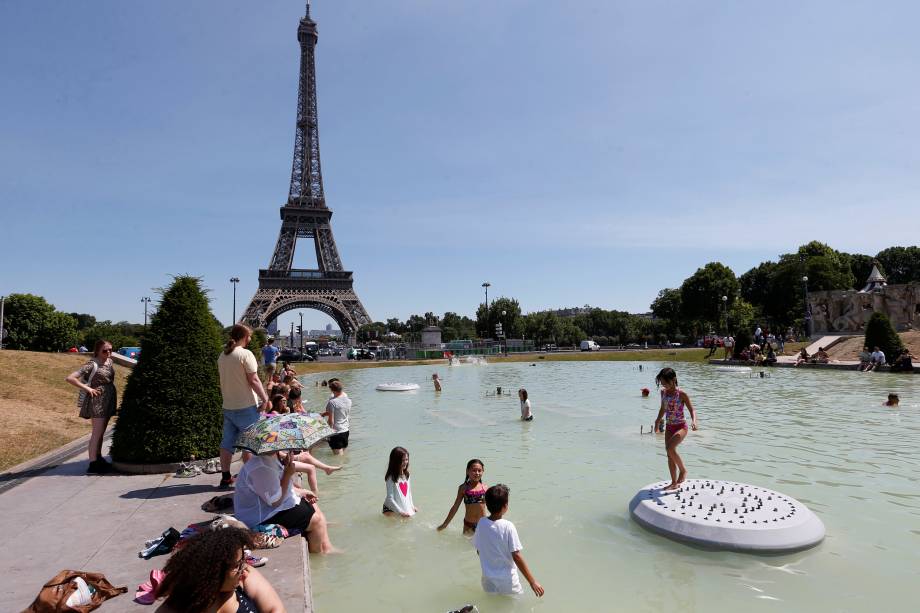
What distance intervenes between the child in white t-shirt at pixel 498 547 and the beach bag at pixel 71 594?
2973 mm

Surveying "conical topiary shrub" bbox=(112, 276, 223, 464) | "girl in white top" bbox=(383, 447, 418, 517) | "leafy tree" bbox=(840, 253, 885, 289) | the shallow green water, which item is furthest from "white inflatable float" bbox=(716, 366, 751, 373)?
"leafy tree" bbox=(840, 253, 885, 289)

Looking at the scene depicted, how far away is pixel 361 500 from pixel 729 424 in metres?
11.5

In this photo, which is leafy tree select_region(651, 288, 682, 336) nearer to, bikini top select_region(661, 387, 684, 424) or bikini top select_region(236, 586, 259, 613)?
bikini top select_region(661, 387, 684, 424)

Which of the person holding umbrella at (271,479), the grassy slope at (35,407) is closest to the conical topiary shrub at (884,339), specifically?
the person holding umbrella at (271,479)

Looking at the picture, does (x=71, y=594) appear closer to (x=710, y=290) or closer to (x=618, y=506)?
(x=618, y=506)

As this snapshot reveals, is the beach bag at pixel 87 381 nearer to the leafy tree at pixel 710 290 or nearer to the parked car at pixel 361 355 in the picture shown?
the parked car at pixel 361 355

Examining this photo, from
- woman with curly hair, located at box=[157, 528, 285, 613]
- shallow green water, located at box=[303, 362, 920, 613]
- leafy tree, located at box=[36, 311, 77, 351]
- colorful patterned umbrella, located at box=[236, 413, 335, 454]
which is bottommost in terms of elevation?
shallow green water, located at box=[303, 362, 920, 613]

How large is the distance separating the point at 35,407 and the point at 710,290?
8236cm

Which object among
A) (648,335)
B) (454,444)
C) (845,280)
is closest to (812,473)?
(454,444)

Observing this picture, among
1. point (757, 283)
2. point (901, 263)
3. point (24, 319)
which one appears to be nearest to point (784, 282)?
point (757, 283)

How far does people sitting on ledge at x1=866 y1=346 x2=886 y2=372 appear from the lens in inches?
1150

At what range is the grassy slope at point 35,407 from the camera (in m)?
10.8

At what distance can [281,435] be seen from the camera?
5.59 meters

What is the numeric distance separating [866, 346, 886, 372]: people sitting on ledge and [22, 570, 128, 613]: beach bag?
35462 mm
